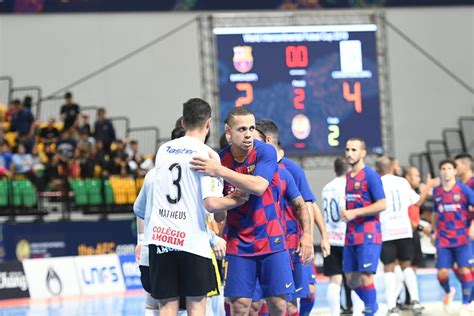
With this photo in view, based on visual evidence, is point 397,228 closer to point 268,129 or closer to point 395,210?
point 395,210

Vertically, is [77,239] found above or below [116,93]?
below

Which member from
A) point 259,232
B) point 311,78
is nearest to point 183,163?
point 259,232

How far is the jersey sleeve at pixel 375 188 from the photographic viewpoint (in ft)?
40.8

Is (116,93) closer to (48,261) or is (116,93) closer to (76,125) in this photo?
(76,125)

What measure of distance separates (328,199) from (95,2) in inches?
651

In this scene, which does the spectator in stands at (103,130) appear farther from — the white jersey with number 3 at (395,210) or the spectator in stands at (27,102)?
the white jersey with number 3 at (395,210)

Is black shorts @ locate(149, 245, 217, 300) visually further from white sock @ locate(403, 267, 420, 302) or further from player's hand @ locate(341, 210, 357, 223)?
white sock @ locate(403, 267, 420, 302)

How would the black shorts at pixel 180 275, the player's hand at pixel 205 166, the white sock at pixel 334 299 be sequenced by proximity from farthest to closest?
1. the white sock at pixel 334 299
2. the black shorts at pixel 180 275
3. the player's hand at pixel 205 166

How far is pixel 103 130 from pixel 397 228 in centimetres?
1186

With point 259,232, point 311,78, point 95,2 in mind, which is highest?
point 95,2

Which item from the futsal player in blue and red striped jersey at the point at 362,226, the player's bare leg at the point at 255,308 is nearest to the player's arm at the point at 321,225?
the futsal player in blue and red striped jersey at the point at 362,226

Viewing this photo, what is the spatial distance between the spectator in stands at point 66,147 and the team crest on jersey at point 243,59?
15.5 feet

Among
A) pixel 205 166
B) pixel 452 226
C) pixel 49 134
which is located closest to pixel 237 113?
pixel 205 166

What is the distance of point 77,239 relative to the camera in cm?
2311
